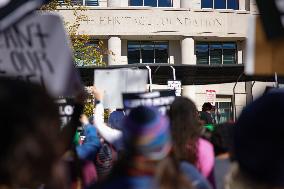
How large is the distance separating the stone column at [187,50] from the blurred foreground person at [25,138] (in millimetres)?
30430

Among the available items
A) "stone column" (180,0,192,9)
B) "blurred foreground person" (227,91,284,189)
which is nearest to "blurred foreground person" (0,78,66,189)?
"blurred foreground person" (227,91,284,189)

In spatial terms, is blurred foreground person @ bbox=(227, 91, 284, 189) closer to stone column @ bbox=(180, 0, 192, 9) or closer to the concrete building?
the concrete building

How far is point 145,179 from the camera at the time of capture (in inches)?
88.0

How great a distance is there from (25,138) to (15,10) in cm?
156

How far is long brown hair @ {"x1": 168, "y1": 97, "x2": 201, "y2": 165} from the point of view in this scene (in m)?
3.61

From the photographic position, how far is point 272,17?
9.18 feet

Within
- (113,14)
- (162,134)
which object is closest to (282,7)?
(162,134)

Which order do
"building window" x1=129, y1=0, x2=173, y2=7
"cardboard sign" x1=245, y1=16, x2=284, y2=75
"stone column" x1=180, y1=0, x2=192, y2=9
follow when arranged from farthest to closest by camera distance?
"building window" x1=129, y1=0, x2=173, y2=7, "stone column" x1=180, y1=0, x2=192, y2=9, "cardboard sign" x1=245, y1=16, x2=284, y2=75

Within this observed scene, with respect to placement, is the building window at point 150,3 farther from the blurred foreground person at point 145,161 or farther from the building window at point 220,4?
the blurred foreground person at point 145,161

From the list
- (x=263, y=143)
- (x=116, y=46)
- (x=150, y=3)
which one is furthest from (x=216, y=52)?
(x=263, y=143)

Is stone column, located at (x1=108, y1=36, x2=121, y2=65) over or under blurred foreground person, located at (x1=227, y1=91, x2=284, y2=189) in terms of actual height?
over

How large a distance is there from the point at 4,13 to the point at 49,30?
298 millimetres

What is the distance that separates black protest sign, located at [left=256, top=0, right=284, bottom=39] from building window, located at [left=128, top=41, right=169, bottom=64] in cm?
2971

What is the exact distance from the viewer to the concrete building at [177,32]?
3180cm
